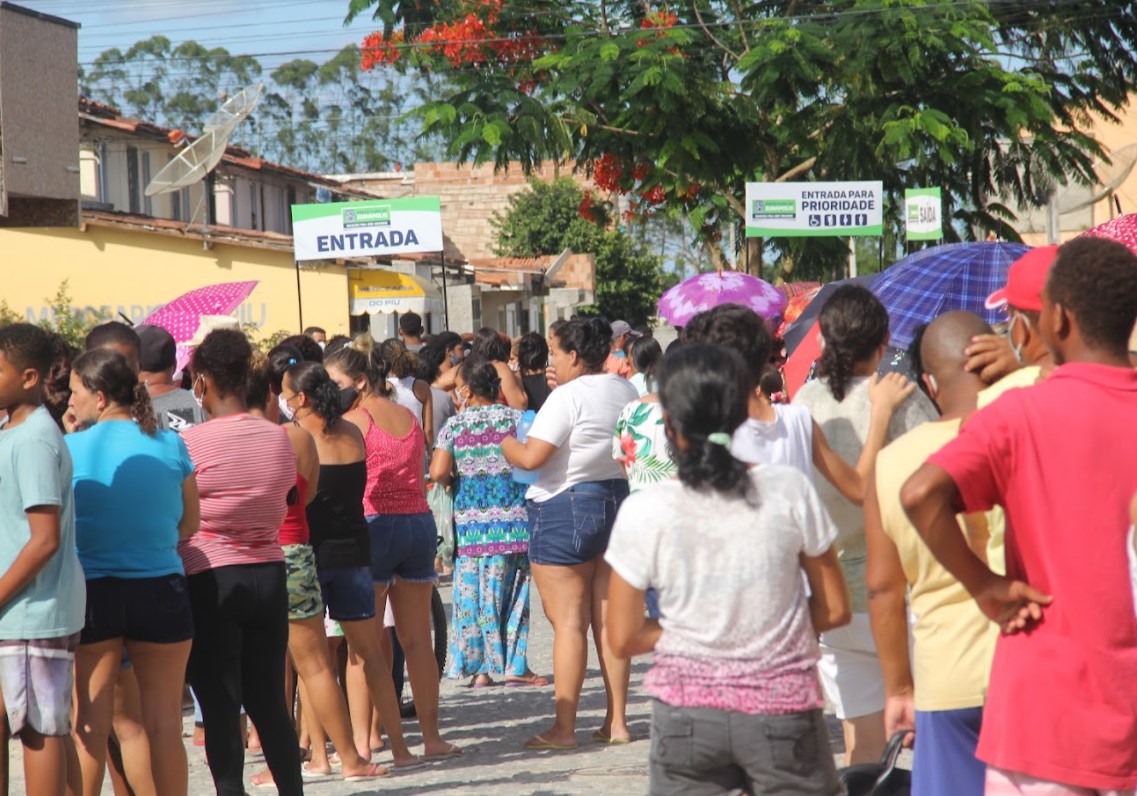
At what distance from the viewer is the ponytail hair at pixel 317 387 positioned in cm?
716

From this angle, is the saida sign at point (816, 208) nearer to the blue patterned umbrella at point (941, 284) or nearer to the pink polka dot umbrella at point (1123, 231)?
the pink polka dot umbrella at point (1123, 231)

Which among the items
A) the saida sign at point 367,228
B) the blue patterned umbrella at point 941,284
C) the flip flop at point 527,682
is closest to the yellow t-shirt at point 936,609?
the blue patterned umbrella at point 941,284

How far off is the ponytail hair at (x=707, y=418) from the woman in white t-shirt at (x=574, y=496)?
150 inches

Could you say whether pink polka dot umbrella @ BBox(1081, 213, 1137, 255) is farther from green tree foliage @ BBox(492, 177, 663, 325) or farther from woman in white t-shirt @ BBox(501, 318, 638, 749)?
green tree foliage @ BBox(492, 177, 663, 325)

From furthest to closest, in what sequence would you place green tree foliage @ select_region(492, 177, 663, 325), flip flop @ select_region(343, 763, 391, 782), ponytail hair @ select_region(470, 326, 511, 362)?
green tree foliage @ select_region(492, 177, 663, 325)
ponytail hair @ select_region(470, 326, 511, 362)
flip flop @ select_region(343, 763, 391, 782)

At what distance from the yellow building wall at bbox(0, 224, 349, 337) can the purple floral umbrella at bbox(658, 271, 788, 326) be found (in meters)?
18.8

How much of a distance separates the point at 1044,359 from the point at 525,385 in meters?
7.23

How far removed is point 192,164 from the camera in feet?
101

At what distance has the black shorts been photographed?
559 centimetres

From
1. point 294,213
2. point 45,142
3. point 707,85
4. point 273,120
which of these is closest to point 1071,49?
point 707,85

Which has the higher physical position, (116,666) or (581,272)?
(581,272)

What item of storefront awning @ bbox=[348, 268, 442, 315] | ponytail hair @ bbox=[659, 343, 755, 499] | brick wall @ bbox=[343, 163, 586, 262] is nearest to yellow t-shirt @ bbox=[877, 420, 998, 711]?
ponytail hair @ bbox=[659, 343, 755, 499]

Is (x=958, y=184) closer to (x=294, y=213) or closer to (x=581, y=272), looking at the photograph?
(x=294, y=213)

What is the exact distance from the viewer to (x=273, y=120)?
321ft
